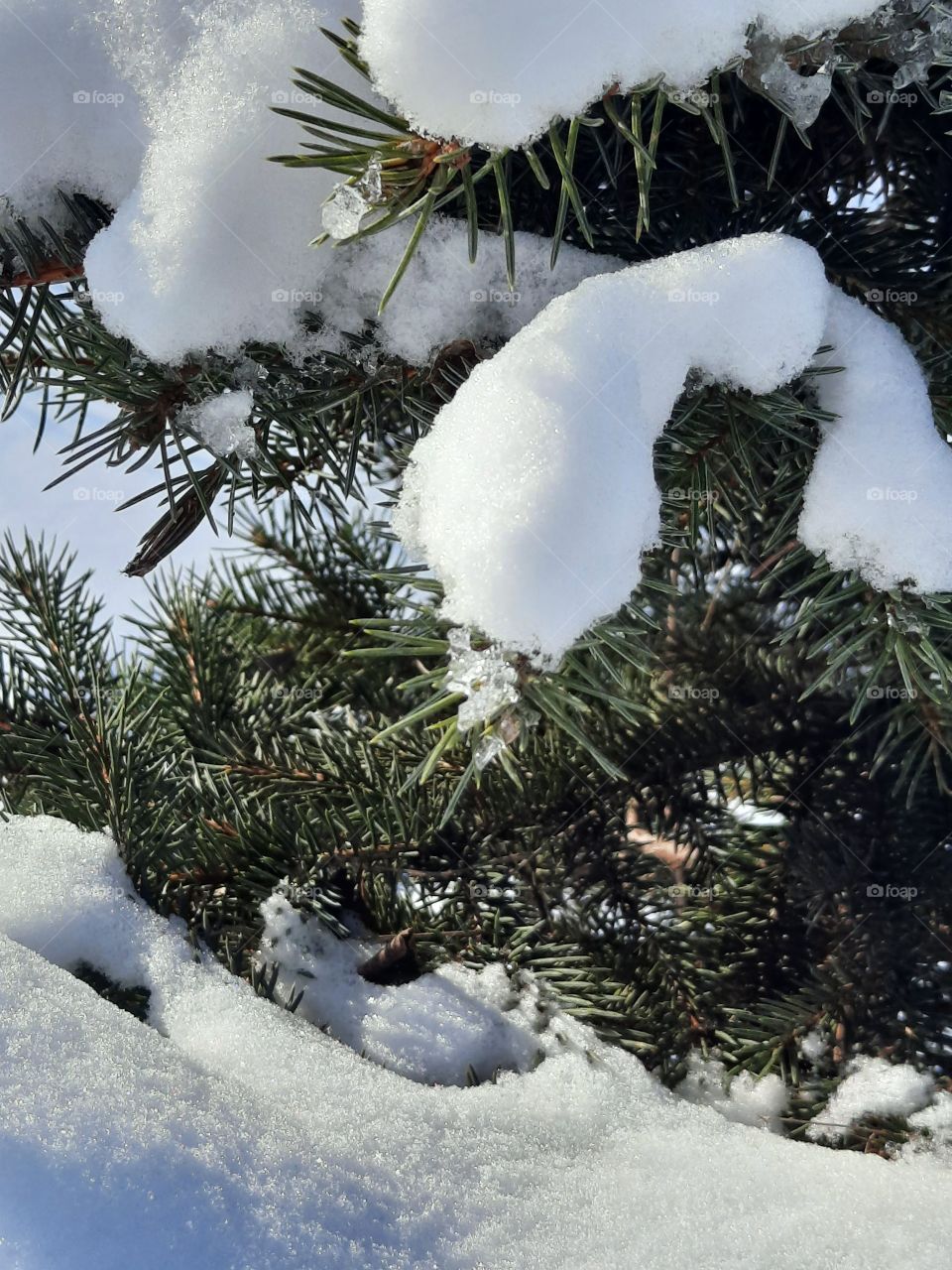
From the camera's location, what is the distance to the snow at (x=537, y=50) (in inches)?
14.6

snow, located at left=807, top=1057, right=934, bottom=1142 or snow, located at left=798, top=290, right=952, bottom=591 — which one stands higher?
snow, located at left=798, top=290, right=952, bottom=591

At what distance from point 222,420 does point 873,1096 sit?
572 mm

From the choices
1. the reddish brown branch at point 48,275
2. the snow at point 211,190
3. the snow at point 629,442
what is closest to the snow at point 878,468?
the snow at point 629,442

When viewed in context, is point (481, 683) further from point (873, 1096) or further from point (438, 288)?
point (873, 1096)

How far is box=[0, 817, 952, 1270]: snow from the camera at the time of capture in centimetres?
39

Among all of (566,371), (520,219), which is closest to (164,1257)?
(566,371)

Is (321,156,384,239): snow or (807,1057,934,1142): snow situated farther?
(807,1057,934,1142): snow

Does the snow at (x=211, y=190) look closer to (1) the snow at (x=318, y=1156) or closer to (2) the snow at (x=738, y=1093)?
(1) the snow at (x=318, y=1156)

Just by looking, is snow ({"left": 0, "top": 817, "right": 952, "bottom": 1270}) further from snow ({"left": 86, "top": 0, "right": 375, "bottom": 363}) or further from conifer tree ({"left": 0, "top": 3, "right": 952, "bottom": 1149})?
snow ({"left": 86, "top": 0, "right": 375, "bottom": 363})

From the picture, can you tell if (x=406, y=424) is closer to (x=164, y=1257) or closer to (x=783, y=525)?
(x=783, y=525)

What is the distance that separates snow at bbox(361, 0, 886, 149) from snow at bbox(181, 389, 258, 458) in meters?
0.17

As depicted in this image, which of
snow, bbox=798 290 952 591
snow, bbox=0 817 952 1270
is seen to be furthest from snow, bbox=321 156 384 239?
snow, bbox=0 817 952 1270

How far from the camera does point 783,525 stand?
1.72 ft

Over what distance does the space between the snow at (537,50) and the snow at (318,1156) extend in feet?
1.47
